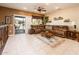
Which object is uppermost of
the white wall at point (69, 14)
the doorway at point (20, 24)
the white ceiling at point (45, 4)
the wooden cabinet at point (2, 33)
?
the white ceiling at point (45, 4)

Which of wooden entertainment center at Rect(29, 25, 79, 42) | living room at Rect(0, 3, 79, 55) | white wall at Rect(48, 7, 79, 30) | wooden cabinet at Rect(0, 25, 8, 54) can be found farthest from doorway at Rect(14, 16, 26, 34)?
white wall at Rect(48, 7, 79, 30)

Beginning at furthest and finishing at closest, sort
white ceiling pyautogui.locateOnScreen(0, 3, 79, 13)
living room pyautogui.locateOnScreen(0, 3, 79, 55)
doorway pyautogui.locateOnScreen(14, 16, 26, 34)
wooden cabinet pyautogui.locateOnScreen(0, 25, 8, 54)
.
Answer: wooden cabinet pyautogui.locateOnScreen(0, 25, 8, 54), doorway pyautogui.locateOnScreen(14, 16, 26, 34), living room pyautogui.locateOnScreen(0, 3, 79, 55), white ceiling pyautogui.locateOnScreen(0, 3, 79, 13)

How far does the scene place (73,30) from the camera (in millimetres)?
3201

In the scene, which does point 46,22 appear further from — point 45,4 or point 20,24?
point 20,24

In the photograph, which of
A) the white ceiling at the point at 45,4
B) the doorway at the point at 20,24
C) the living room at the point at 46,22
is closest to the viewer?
the white ceiling at the point at 45,4

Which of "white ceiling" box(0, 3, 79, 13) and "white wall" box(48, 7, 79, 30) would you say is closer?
"white ceiling" box(0, 3, 79, 13)

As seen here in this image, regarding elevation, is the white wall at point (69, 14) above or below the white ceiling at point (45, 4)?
below

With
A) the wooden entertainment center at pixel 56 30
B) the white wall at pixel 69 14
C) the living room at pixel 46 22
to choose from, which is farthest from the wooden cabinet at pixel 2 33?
the white wall at pixel 69 14

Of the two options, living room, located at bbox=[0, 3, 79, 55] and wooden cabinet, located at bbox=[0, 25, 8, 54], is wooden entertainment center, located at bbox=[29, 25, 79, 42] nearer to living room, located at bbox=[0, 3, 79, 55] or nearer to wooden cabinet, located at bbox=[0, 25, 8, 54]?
living room, located at bbox=[0, 3, 79, 55]

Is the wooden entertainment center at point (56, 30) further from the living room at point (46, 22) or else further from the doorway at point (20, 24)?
the doorway at point (20, 24)

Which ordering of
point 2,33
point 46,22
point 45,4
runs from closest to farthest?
1. point 45,4
2. point 46,22
3. point 2,33

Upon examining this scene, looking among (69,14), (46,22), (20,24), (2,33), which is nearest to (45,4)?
(46,22)
